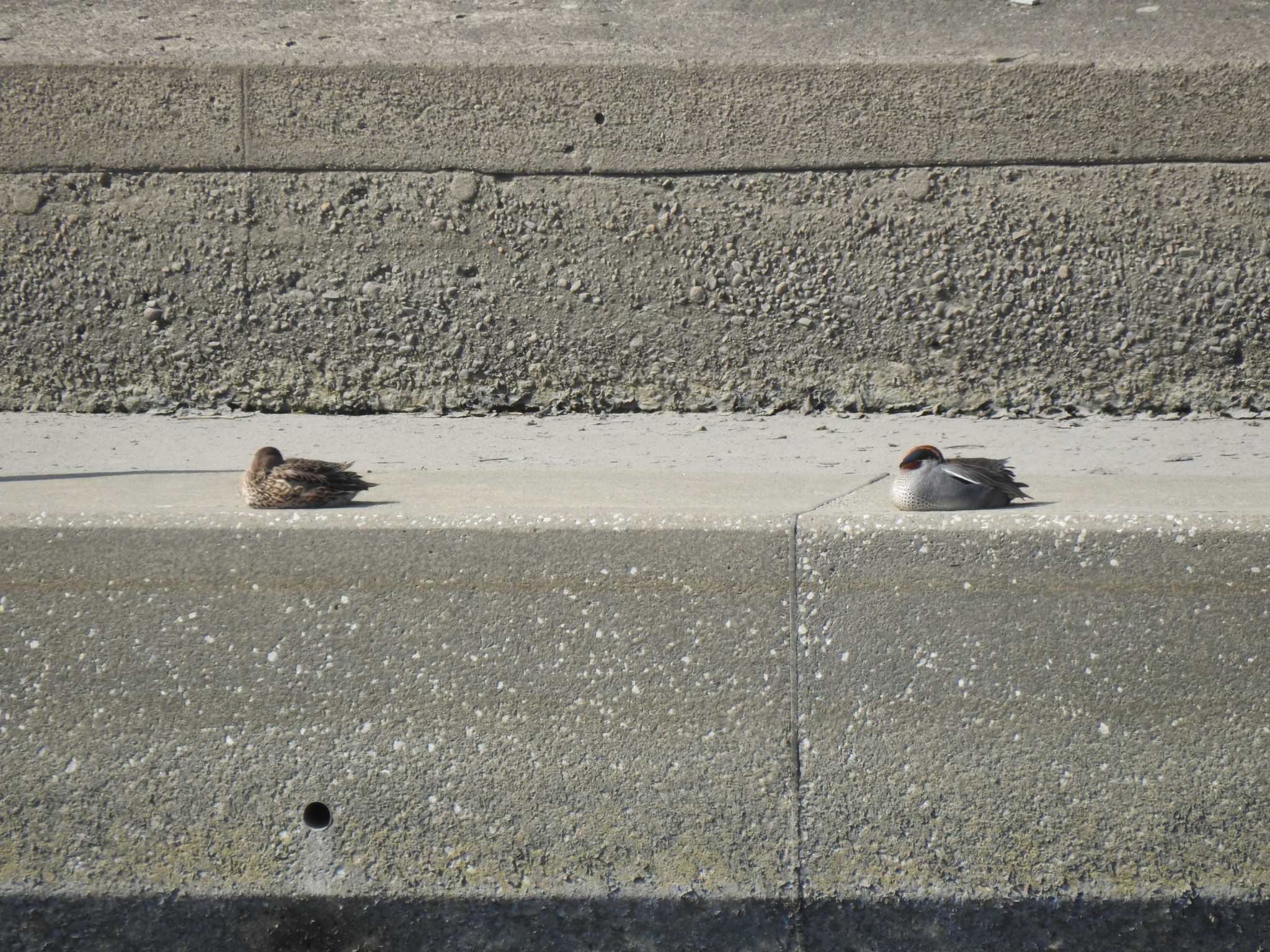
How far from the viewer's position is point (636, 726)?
2.46 metres

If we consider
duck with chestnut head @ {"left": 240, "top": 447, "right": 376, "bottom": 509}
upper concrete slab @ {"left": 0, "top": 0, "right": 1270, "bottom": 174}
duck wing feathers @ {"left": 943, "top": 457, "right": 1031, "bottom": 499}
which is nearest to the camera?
duck wing feathers @ {"left": 943, "top": 457, "right": 1031, "bottom": 499}

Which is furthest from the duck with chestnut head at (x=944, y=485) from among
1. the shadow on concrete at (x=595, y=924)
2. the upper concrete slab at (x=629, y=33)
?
the upper concrete slab at (x=629, y=33)

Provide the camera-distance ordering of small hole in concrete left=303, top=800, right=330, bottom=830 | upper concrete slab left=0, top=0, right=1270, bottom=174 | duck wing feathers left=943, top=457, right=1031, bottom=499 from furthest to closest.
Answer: upper concrete slab left=0, top=0, right=1270, bottom=174 → duck wing feathers left=943, top=457, right=1031, bottom=499 → small hole in concrete left=303, top=800, right=330, bottom=830

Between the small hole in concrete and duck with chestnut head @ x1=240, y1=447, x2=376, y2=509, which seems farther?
duck with chestnut head @ x1=240, y1=447, x2=376, y2=509

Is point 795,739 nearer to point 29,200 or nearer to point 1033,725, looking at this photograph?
point 1033,725

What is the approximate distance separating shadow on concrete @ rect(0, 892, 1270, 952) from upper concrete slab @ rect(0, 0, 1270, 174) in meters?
3.06

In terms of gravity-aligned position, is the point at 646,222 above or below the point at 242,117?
below

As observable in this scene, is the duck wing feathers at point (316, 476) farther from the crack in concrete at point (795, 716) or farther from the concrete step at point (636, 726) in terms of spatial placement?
the crack in concrete at point (795, 716)

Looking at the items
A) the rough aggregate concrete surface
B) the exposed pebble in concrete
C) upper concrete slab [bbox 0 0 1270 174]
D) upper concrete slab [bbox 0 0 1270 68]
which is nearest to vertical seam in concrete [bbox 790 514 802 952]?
the rough aggregate concrete surface

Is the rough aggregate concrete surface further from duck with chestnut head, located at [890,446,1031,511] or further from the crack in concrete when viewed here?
the crack in concrete

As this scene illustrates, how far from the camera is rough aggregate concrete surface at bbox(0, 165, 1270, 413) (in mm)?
4449

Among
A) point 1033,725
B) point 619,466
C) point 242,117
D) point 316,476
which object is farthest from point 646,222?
point 1033,725

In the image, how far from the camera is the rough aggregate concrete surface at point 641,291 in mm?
4449

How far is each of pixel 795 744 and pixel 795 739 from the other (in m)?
0.01
